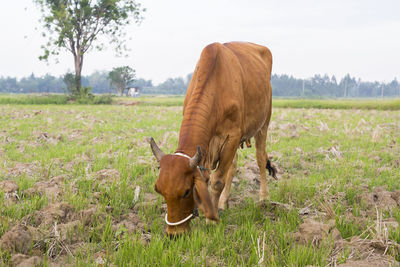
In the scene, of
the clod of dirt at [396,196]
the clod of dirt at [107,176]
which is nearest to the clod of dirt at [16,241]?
the clod of dirt at [107,176]

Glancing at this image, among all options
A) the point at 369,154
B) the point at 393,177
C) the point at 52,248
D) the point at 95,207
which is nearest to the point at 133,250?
the point at 52,248

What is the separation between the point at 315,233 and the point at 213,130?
1.43m

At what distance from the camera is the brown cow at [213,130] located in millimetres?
2799

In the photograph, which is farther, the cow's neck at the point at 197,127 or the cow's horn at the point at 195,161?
the cow's neck at the point at 197,127

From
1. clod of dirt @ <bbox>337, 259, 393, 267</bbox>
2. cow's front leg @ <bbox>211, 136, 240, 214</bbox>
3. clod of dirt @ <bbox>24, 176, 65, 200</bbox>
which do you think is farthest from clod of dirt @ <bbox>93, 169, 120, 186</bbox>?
clod of dirt @ <bbox>337, 259, 393, 267</bbox>

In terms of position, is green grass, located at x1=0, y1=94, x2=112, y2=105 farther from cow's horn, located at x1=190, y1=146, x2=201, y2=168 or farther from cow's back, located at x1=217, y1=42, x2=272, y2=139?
cow's horn, located at x1=190, y1=146, x2=201, y2=168

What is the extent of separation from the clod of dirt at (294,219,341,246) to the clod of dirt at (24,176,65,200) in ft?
8.97

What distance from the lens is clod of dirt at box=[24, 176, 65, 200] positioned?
3768 mm

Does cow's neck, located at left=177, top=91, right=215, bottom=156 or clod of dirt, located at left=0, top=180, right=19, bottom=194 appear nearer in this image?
cow's neck, located at left=177, top=91, right=215, bottom=156

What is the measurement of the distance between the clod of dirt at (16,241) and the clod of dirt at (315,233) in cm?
233

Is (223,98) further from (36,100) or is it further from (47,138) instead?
(36,100)

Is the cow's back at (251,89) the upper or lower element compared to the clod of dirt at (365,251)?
upper

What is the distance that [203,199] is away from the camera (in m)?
2.78

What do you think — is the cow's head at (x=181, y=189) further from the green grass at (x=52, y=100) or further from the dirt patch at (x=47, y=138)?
the green grass at (x=52, y=100)
